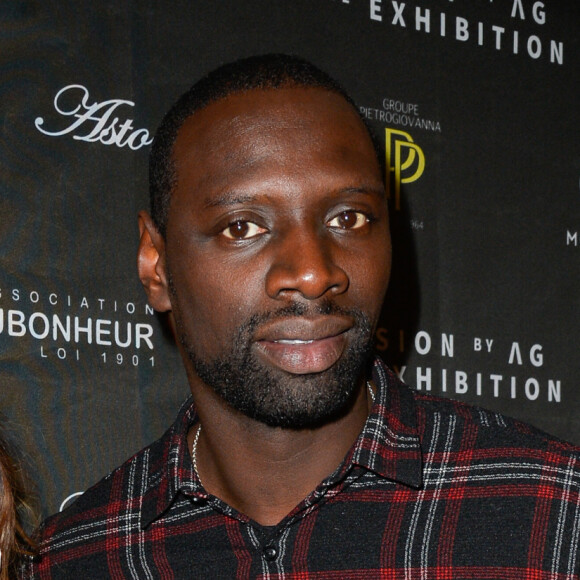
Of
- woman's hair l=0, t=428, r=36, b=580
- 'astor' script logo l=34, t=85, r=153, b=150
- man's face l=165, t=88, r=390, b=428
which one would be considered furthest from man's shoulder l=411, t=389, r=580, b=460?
'astor' script logo l=34, t=85, r=153, b=150

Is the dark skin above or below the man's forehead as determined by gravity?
below

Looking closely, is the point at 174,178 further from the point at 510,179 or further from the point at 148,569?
the point at 510,179

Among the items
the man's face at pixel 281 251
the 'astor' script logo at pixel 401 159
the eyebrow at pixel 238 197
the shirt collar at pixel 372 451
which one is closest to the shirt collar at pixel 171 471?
the shirt collar at pixel 372 451

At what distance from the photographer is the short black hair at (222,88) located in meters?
1.33

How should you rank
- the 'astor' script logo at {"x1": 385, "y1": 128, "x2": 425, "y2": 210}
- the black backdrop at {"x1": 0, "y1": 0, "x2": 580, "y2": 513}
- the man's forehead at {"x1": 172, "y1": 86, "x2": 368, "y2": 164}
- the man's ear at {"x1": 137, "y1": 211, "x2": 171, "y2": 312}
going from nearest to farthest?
the man's forehead at {"x1": 172, "y1": 86, "x2": 368, "y2": 164}
the man's ear at {"x1": 137, "y1": 211, "x2": 171, "y2": 312}
the black backdrop at {"x1": 0, "y1": 0, "x2": 580, "y2": 513}
the 'astor' script logo at {"x1": 385, "y1": 128, "x2": 425, "y2": 210}

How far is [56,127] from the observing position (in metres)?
1.72

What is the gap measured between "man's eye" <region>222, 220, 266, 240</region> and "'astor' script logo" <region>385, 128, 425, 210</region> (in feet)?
2.65

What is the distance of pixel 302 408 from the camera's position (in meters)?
1.20

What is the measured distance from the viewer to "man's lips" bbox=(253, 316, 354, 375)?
1.18 meters

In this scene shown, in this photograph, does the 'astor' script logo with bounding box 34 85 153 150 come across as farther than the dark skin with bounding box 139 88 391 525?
Yes

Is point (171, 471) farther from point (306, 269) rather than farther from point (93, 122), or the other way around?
point (93, 122)

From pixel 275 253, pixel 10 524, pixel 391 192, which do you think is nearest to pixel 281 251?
pixel 275 253

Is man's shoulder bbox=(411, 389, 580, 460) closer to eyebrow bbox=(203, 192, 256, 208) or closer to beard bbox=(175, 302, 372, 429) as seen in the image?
beard bbox=(175, 302, 372, 429)

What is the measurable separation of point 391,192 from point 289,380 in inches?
35.2
